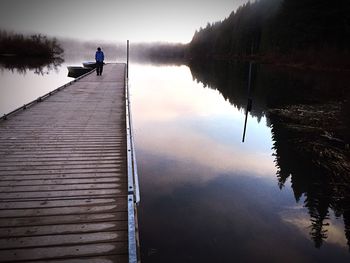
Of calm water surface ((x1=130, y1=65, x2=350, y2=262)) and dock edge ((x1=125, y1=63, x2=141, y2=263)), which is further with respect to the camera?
calm water surface ((x1=130, y1=65, x2=350, y2=262))

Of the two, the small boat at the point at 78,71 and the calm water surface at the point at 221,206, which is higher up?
the small boat at the point at 78,71

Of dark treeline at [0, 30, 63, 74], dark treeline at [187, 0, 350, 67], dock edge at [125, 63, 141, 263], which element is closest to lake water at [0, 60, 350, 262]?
dock edge at [125, 63, 141, 263]

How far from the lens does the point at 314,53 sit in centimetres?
4616

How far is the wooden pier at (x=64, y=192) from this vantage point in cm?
404

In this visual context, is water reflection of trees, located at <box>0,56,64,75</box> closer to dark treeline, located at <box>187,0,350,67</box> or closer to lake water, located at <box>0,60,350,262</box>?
lake water, located at <box>0,60,350,262</box>

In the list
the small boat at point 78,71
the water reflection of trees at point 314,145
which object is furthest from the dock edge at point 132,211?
the small boat at point 78,71

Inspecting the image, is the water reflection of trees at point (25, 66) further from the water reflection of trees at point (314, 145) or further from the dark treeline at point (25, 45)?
the water reflection of trees at point (314, 145)

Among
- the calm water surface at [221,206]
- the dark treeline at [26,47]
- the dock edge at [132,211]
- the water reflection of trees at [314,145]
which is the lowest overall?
the calm water surface at [221,206]

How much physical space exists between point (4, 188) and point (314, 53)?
163ft

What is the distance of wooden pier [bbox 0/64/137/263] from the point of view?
13.3 feet

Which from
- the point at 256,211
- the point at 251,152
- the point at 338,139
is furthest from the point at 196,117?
the point at 256,211

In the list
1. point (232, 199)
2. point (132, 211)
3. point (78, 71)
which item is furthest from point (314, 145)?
point (78, 71)

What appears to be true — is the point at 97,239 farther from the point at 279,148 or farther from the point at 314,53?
the point at 314,53

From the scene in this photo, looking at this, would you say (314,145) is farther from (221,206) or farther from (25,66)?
(25,66)
